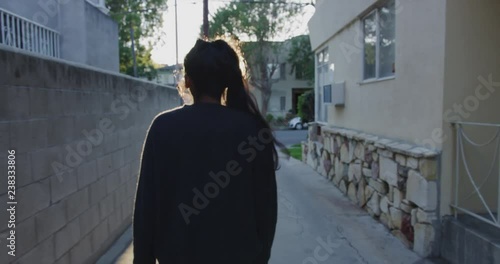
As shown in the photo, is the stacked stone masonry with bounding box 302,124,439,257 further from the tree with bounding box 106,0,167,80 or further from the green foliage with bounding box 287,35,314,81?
the green foliage with bounding box 287,35,314,81

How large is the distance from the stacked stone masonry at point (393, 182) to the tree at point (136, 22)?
17.7m

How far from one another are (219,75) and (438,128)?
121 inches

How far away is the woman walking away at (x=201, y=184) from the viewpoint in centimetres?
166

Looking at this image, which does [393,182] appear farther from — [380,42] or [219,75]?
[219,75]

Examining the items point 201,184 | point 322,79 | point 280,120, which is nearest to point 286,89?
point 280,120

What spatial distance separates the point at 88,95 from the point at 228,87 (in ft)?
8.47

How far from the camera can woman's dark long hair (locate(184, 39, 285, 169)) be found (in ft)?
5.91

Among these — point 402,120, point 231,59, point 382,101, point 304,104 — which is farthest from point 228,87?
point 304,104

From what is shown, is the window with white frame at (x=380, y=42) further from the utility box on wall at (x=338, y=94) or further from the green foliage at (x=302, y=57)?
the green foliage at (x=302, y=57)

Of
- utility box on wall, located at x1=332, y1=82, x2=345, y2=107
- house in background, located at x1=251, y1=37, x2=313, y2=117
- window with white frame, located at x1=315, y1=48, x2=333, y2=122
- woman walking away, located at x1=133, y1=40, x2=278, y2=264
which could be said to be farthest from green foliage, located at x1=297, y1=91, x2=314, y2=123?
woman walking away, located at x1=133, y1=40, x2=278, y2=264

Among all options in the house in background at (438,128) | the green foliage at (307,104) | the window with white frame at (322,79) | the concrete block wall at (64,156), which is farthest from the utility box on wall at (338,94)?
the green foliage at (307,104)

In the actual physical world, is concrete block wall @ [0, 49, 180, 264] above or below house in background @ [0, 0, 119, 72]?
below

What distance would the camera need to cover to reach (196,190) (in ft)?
5.46

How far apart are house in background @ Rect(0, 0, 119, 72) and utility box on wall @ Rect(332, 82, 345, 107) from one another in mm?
4722
